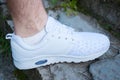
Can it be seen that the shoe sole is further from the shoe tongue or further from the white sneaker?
the shoe tongue

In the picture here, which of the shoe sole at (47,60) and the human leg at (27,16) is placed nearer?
the human leg at (27,16)

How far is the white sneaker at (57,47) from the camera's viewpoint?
5.13 feet

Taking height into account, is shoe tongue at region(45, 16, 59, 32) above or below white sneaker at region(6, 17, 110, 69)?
above

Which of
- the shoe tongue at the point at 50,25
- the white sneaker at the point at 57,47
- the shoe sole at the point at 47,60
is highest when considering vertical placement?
the shoe tongue at the point at 50,25

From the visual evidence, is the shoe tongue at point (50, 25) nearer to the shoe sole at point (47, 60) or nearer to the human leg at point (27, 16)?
the human leg at point (27, 16)

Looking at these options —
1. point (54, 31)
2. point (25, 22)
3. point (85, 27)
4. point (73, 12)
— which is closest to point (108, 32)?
point (85, 27)

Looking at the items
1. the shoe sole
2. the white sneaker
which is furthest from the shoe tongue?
the shoe sole

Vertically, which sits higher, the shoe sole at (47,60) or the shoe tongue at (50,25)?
the shoe tongue at (50,25)

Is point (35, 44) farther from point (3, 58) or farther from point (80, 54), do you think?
point (3, 58)

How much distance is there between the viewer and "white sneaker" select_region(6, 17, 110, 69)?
1.56 meters

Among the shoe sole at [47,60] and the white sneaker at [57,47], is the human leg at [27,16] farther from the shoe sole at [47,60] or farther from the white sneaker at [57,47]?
the shoe sole at [47,60]

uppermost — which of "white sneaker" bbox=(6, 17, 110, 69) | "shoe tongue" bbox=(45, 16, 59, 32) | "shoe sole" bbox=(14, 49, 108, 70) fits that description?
"shoe tongue" bbox=(45, 16, 59, 32)

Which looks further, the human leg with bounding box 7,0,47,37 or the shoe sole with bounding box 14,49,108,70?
the shoe sole with bounding box 14,49,108,70

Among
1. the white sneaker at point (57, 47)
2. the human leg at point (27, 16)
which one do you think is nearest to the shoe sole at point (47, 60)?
the white sneaker at point (57, 47)
